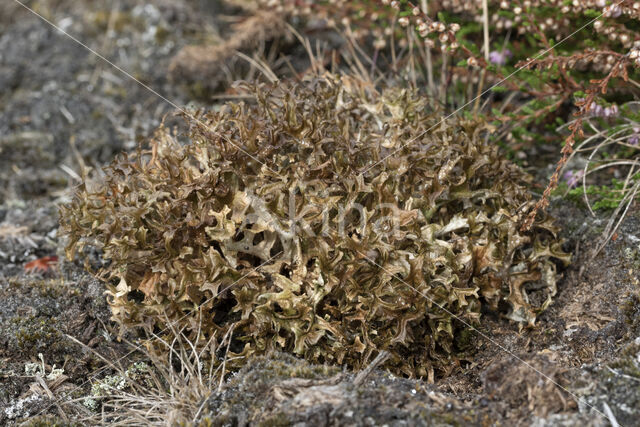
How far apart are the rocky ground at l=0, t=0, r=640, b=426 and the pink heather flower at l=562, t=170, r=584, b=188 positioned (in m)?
0.16

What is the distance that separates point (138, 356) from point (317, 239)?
1.10 metres

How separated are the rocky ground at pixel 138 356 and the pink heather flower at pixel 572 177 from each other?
0.52ft

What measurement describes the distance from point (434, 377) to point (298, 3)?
3114mm

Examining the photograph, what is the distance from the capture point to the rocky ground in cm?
217

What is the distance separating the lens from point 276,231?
2832 millimetres

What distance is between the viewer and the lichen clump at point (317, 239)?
2770 millimetres

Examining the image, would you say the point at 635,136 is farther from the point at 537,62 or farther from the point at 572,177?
the point at 537,62

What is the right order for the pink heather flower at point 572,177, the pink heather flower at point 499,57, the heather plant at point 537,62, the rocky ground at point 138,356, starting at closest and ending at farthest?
the rocky ground at point 138,356 < the heather plant at point 537,62 < the pink heather flower at point 572,177 < the pink heather flower at point 499,57

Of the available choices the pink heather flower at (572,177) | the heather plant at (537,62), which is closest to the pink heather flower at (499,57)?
the heather plant at (537,62)

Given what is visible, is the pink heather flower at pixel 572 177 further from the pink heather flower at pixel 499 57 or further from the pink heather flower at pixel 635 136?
the pink heather flower at pixel 499 57

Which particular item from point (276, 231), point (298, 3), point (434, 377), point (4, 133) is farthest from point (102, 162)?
point (434, 377)

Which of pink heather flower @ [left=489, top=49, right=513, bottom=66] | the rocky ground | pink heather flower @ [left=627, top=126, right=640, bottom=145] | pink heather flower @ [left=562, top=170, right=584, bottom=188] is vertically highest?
pink heather flower @ [left=489, top=49, right=513, bottom=66]

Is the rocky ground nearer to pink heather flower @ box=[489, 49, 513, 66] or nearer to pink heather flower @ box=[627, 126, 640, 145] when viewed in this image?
pink heather flower @ box=[627, 126, 640, 145]

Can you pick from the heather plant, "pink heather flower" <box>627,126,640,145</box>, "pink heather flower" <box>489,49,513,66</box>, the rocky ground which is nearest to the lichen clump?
the rocky ground
